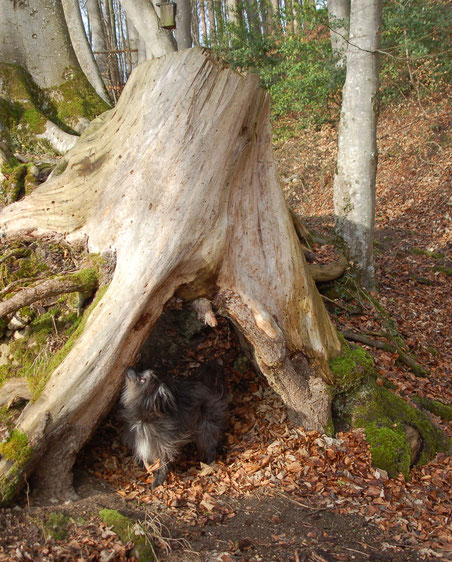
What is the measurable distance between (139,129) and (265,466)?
336 centimetres

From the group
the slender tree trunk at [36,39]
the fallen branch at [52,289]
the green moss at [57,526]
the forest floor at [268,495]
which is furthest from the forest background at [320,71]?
the green moss at [57,526]

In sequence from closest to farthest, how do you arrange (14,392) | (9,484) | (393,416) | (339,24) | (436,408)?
(9,484), (14,392), (393,416), (436,408), (339,24)

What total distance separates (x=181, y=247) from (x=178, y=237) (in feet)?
0.31

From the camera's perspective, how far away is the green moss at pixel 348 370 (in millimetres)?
4992

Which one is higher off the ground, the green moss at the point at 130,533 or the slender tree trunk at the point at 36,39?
the slender tree trunk at the point at 36,39

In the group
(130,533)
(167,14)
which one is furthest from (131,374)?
(167,14)

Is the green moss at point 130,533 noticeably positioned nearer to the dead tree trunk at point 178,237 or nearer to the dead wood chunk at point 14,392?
the dead tree trunk at point 178,237

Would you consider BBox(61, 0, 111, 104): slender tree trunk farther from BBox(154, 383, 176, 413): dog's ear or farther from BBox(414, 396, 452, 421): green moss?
BBox(414, 396, 452, 421): green moss

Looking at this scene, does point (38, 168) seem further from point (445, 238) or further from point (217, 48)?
point (217, 48)

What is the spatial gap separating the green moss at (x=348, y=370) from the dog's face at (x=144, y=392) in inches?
70.2

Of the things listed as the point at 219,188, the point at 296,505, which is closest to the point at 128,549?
the point at 296,505

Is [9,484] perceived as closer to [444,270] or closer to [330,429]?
[330,429]

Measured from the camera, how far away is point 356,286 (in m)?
7.07

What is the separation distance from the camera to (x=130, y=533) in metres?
3.29
